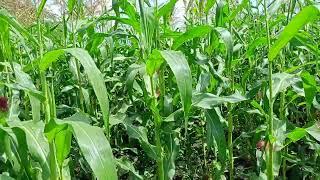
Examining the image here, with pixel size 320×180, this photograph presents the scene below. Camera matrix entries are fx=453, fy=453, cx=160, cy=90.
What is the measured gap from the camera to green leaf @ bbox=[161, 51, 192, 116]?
123cm

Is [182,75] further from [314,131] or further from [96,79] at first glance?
[314,131]

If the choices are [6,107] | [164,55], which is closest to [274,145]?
[164,55]

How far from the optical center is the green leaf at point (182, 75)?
1.23m

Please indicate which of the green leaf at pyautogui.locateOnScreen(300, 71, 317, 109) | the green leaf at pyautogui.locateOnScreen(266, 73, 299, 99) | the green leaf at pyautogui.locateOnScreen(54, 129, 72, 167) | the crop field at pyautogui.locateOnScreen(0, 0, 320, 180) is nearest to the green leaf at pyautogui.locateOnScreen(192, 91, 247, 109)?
the crop field at pyautogui.locateOnScreen(0, 0, 320, 180)

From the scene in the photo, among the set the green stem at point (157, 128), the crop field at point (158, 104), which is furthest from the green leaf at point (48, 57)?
the green stem at point (157, 128)

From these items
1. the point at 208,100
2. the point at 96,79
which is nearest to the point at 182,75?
the point at 96,79

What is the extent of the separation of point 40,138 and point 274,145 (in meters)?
0.87

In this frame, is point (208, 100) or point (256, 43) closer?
point (208, 100)

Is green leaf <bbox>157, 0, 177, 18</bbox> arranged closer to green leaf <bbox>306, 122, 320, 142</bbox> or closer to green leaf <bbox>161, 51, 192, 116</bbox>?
green leaf <bbox>161, 51, 192, 116</bbox>

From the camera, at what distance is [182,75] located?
1272mm

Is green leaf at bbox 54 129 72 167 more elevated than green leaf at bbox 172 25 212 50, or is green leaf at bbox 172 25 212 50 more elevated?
green leaf at bbox 172 25 212 50

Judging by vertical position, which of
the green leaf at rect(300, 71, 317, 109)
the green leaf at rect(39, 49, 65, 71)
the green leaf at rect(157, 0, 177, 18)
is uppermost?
the green leaf at rect(157, 0, 177, 18)

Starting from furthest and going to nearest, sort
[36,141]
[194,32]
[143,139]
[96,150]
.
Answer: [143,139]
[194,32]
[36,141]
[96,150]

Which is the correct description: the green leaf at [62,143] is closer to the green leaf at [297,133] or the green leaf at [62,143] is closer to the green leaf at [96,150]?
the green leaf at [96,150]
